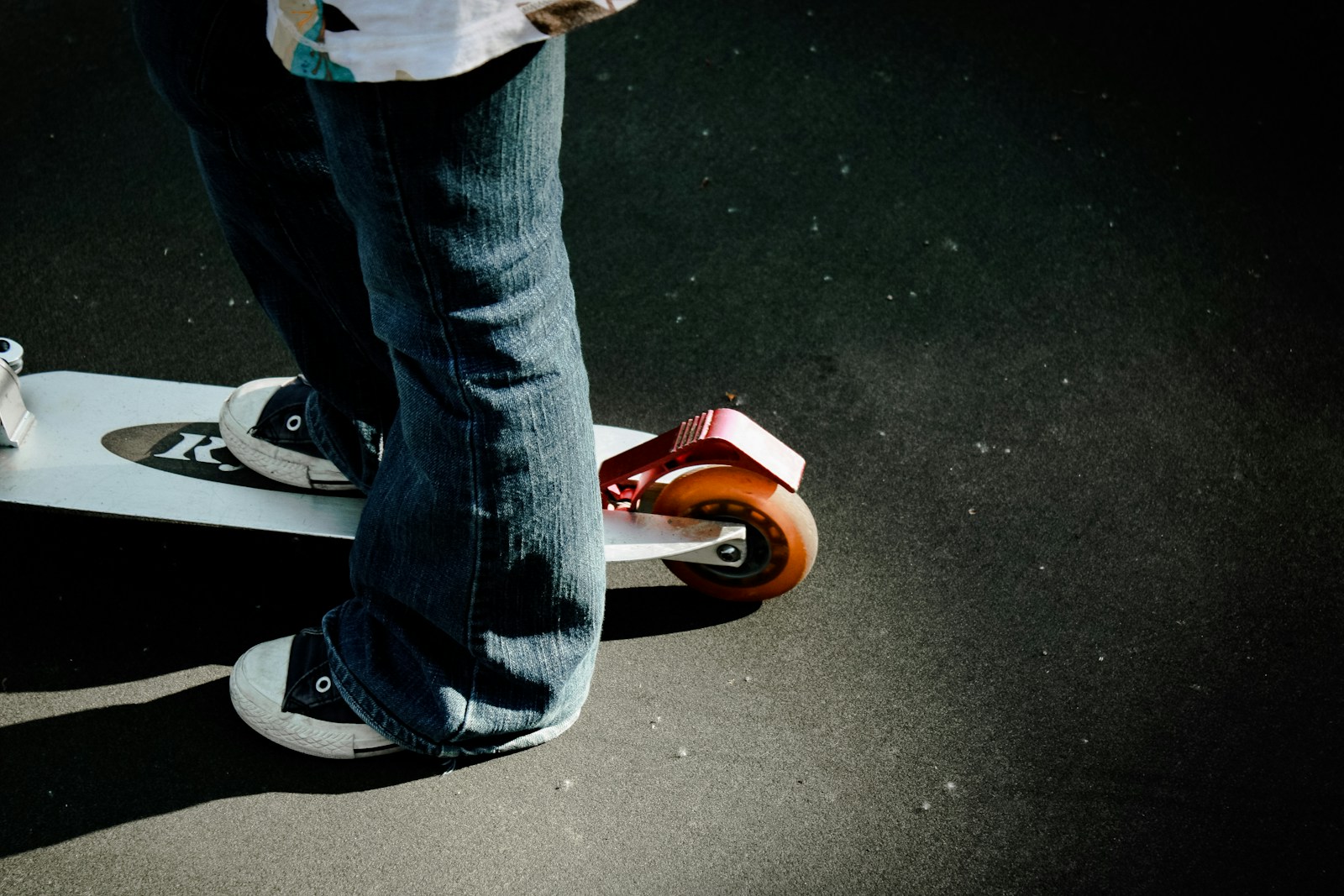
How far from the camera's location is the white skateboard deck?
4.18 ft

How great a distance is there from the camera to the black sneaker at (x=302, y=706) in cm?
115

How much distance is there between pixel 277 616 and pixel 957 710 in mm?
846

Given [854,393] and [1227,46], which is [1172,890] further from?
[1227,46]

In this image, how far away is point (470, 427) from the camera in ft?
2.83

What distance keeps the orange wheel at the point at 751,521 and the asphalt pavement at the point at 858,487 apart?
53mm

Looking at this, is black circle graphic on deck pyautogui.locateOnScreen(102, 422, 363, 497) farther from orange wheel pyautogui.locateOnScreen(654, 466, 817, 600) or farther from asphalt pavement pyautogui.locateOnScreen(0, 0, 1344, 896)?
orange wheel pyautogui.locateOnScreen(654, 466, 817, 600)

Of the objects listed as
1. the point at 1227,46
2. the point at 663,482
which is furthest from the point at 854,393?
the point at 1227,46

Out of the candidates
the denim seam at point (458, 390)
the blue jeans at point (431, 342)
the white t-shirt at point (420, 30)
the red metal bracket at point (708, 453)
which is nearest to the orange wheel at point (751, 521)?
the red metal bracket at point (708, 453)

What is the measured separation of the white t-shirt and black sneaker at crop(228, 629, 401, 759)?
72cm

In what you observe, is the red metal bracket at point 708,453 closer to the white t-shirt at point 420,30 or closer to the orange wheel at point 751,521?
the orange wheel at point 751,521

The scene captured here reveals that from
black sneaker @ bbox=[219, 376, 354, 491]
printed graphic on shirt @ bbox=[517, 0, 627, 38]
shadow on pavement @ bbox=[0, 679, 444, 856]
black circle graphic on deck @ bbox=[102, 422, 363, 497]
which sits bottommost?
shadow on pavement @ bbox=[0, 679, 444, 856]

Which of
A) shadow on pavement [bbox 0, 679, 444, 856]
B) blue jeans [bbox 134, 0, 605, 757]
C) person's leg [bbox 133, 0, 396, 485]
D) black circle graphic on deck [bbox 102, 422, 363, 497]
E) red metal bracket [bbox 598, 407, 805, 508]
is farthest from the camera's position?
black circle graphic on deck [bbox 102, 422, 363, 497]

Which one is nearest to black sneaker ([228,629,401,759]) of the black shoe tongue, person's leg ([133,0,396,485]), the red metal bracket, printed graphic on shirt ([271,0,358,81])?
the black shoe tongue

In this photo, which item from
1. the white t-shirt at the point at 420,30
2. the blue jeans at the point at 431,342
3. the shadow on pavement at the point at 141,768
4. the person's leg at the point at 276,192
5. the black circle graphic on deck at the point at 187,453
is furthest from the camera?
the black circle graphic on deck at the point at 187,453
